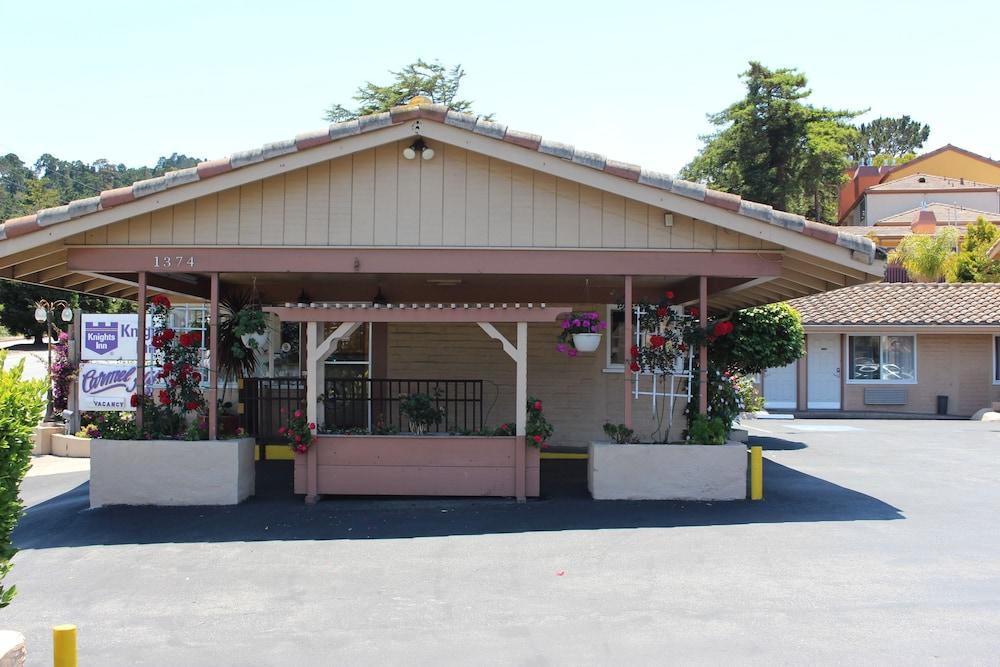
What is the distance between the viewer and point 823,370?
79.7 feet

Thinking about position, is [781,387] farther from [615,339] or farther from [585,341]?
[585,341]

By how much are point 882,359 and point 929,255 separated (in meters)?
7.79

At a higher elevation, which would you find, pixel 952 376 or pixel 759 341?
pixel 759 341

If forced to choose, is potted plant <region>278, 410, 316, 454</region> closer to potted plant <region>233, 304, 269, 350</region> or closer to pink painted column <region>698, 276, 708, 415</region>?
potted plant <region>233, 304, 269, 350</region>

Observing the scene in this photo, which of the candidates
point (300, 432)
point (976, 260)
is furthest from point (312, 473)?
point (976, 260)

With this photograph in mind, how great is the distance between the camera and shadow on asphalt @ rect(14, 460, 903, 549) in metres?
8.12

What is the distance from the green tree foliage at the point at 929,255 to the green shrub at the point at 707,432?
2416cm

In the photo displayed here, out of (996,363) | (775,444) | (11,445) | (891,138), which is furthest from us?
(891,138)

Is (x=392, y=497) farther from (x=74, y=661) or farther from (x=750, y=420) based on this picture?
(x=750, y=420)

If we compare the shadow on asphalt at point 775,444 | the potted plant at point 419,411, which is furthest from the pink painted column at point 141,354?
the shadow on asphalt at point 775,444

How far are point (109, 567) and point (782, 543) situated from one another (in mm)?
5784

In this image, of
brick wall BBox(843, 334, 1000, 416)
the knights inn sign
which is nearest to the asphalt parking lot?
the knights inn sign

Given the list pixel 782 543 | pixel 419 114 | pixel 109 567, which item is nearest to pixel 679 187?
pixel 419 114

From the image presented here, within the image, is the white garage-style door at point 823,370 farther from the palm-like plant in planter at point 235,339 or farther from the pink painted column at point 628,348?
the palm-like plant in planter at point 235,339
